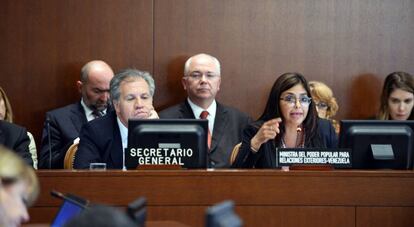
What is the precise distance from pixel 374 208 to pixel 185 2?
3.30 metres

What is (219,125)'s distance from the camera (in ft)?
22.2

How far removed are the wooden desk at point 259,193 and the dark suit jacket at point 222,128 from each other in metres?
1.66

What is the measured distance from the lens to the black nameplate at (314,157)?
4.87 meters

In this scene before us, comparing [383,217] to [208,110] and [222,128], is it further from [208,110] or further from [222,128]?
[208,110]

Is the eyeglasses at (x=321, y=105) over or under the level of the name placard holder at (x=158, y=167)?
over

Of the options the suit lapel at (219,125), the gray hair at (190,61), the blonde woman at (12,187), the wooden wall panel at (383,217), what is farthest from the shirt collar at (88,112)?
the blonde woman at (12,187)

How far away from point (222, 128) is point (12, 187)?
4.69m

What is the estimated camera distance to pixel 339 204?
15.6 ft

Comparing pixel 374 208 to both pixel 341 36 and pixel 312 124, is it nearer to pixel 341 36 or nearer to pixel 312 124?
pixel 312 124

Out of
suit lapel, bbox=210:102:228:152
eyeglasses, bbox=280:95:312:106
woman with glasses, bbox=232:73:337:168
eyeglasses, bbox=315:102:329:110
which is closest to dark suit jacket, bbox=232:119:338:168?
woman with glasses, bbox=232:73:337:168

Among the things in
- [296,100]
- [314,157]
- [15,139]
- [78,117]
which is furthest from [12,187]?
[78,117]

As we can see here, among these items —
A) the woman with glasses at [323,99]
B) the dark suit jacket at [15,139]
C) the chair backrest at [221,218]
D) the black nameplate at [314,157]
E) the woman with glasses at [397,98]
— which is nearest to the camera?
the chair backrest at [221,218]

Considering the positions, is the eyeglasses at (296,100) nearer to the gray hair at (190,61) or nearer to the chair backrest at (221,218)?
the gray hair at (190,61)

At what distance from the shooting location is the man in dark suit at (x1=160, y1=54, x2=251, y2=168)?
6.68 m
